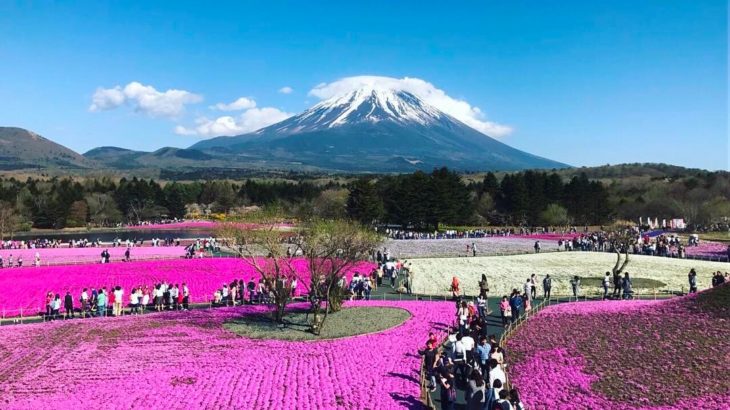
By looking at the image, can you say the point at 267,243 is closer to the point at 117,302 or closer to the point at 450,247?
the point at 117,302

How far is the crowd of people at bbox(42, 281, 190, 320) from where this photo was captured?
27812 mm

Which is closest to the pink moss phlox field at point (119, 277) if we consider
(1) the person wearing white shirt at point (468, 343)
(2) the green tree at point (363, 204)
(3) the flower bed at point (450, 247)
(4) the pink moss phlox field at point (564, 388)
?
(3) the flower bed at point (450, 247)

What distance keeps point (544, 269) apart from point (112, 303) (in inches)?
1198

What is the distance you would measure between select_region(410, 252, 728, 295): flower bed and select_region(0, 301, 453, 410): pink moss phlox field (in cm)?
1289

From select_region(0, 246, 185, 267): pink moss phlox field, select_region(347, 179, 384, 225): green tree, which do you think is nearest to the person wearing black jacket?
select_region(0, 246, 185, 267): pink moss phlox field

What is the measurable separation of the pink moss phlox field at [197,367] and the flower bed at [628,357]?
12.6 ft

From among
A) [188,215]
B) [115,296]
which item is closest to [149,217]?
[188,215]

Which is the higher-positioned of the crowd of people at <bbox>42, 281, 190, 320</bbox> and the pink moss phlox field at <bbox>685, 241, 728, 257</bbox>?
the pink moss phlox field at <bbox>685, 241, 728, 257</bbox>

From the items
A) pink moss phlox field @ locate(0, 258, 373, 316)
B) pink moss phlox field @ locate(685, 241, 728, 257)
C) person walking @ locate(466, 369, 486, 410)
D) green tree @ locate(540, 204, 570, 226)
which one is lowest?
pink moss phlox field @ locate(0, 258, 373, 316)

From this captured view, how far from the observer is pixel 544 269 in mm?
43469

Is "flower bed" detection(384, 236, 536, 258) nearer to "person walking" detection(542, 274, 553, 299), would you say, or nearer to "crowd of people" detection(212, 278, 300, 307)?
"person walking" detection(542, 274, 553, 299)

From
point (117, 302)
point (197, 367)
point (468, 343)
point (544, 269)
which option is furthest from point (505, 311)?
point (544, 269)

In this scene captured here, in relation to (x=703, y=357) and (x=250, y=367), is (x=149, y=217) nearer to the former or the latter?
(x=250, y=367)

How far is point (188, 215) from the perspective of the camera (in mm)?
124500
